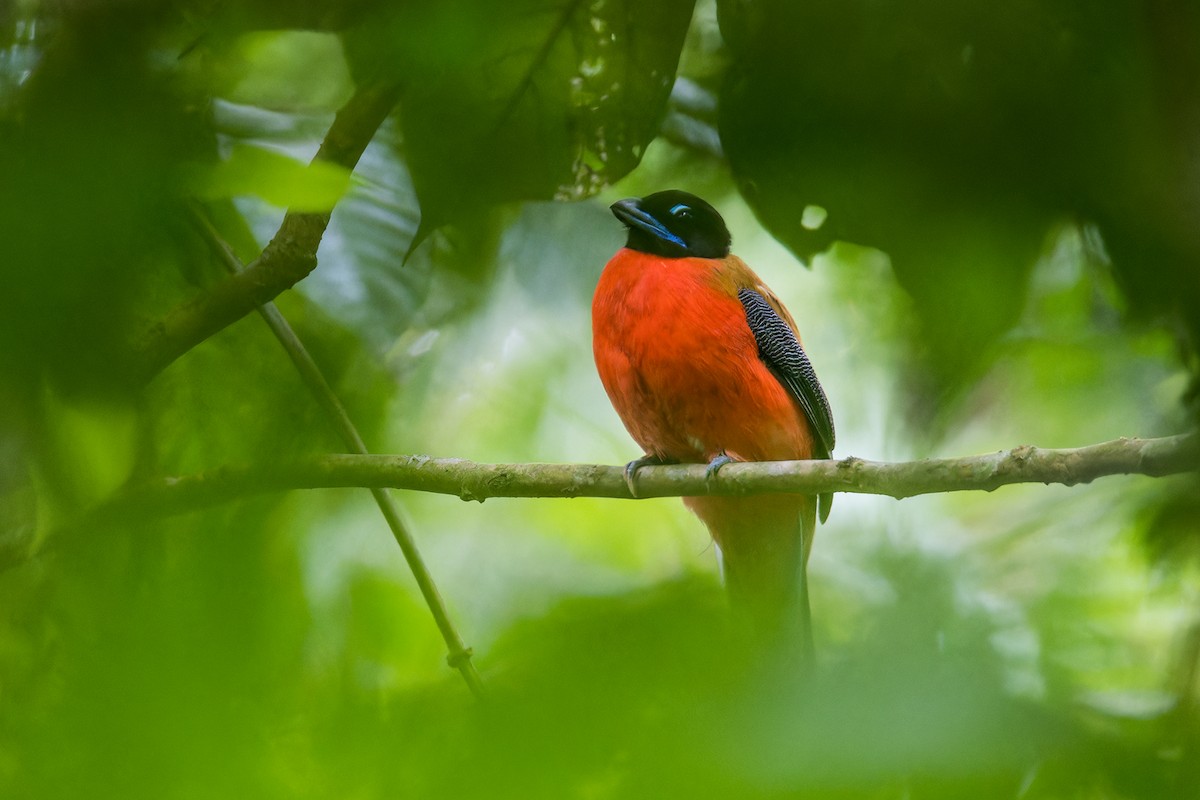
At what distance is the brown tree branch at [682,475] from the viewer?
24.3 inches

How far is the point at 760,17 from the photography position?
1.06 meters

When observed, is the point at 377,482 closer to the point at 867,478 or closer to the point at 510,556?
the point at 510,556

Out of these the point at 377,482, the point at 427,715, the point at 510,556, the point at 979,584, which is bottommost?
the point at 510,556

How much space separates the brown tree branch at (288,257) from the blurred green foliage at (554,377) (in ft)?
0.09

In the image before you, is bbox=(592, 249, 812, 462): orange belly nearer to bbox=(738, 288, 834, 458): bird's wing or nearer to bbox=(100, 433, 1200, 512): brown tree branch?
bbox=(738, 288, 834, 458): bird's wing

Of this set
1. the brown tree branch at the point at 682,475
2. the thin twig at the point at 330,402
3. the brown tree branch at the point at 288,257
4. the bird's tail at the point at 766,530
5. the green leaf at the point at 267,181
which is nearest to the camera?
the green leaf at the point at 267,181

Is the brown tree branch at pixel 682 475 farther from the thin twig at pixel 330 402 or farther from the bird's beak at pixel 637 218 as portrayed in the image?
the bird's beak at pixel 637 218

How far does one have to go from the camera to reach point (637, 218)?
1.59 metres

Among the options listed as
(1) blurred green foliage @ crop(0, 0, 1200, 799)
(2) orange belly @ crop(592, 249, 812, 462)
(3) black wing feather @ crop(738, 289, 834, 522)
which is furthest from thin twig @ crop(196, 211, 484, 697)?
(3) black wing feather @ crop(738, 289, 834, 522)

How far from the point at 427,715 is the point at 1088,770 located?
0.82 feet

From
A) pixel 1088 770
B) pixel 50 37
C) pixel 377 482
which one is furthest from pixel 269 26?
pixel 1088 770

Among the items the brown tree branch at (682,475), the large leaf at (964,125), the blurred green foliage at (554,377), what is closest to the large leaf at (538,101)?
the blurred green foliage at (554,377)

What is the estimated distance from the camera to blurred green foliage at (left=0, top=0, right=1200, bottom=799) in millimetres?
332

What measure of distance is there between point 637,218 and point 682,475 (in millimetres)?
429
